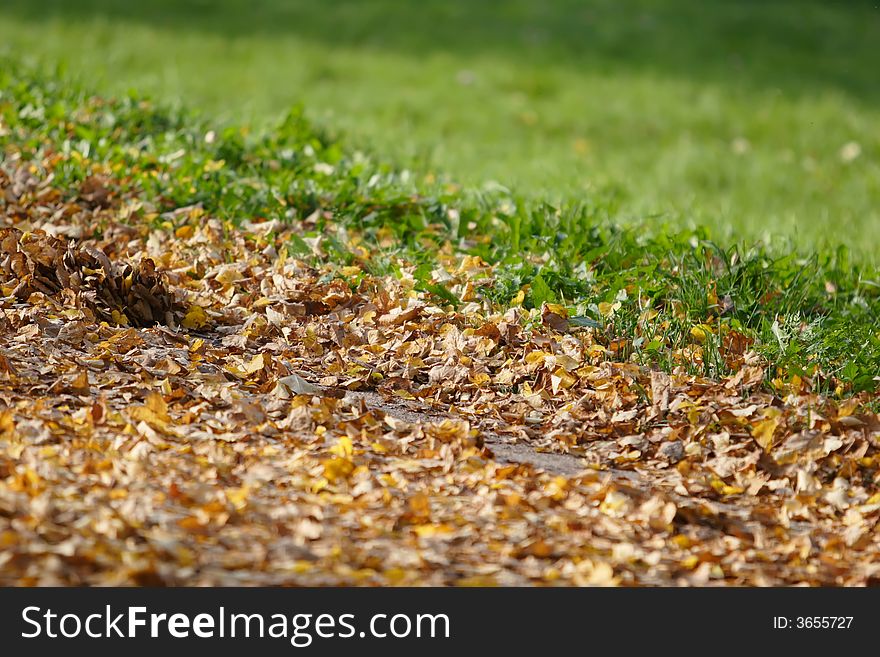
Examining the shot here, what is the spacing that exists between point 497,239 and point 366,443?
1973mm

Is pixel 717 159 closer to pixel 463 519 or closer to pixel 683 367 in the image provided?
pixel 683 367

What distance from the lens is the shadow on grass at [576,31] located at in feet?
34.5

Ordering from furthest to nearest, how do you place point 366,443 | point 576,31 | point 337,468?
point 576,31 → point 366,443 → point 337,468

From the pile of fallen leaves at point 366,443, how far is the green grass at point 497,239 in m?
0.18

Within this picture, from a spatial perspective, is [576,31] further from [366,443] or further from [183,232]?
[366,443]

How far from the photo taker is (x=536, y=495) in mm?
3049

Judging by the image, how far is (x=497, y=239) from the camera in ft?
16.4

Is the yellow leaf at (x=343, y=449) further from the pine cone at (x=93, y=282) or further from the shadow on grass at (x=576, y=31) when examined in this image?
the shadow on grass at (x=576, y=31)

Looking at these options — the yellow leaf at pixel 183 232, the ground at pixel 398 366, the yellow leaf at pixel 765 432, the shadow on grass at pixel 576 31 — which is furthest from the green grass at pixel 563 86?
the yellow leaf at pixel 765 432

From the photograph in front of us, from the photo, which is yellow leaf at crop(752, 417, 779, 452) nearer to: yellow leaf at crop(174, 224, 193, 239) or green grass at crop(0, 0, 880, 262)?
green grass at crop(0, 0, 880, 262)

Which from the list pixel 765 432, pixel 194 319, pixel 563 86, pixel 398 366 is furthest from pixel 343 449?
pixel 563 86

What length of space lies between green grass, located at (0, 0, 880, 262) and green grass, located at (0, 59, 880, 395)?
557 millimetres
